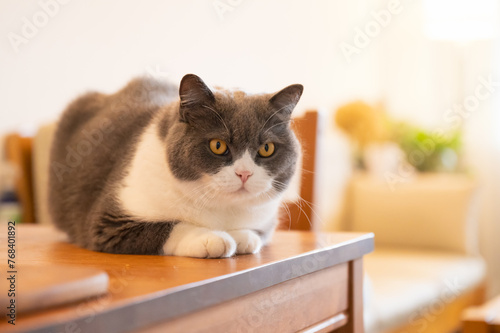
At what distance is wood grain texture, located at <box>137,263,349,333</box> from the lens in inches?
24.1

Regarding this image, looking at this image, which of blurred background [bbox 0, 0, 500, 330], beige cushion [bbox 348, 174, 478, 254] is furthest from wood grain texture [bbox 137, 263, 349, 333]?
beige cushion [bbox 348, 174, 478, 254]

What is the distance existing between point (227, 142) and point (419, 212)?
2545 mm

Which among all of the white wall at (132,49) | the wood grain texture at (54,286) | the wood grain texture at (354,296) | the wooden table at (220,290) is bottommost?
the wood grain texture at (354,296)

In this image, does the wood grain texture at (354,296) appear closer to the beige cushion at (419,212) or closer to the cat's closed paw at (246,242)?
the cat's closed paw at (246,242)

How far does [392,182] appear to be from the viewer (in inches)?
133

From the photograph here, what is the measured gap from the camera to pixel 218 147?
905 millimetres

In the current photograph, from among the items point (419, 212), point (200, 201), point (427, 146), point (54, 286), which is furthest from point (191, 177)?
point (427, 146)

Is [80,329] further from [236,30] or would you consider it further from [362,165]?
[362,165]

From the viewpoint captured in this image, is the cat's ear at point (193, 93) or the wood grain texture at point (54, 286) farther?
the cat's ear at point (193, 93)

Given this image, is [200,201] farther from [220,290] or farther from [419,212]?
[419,212]

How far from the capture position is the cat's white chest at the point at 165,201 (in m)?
0.98

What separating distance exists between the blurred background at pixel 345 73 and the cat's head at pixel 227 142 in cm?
18

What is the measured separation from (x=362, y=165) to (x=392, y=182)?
0.51m

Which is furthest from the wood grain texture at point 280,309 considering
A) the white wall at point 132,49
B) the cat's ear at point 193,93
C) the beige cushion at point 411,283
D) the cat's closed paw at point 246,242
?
the beige cushion at point 411,283
